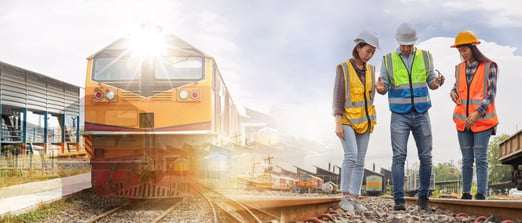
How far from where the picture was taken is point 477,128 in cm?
449

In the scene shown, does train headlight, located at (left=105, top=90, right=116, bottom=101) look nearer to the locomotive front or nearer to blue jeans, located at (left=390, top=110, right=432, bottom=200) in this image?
the locomotive front

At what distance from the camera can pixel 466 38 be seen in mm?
4445

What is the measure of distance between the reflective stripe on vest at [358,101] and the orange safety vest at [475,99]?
1.07m

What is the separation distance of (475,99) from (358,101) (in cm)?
→ 127

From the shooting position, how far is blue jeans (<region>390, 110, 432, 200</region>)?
4.06 metres

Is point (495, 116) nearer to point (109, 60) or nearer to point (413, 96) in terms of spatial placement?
point (413, 96)

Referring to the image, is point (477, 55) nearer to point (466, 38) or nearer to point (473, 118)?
point (466, 38)

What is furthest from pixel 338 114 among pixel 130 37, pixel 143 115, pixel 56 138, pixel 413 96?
pixel 56 138

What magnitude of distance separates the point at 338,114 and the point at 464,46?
4.93 feet

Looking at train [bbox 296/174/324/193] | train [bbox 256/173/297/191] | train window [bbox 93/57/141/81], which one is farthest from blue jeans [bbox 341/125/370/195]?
train [bbox 296/174/324/193]

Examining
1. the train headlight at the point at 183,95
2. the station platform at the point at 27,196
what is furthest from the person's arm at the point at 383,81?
the station platform at the point at 27,196

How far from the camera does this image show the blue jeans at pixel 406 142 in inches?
160

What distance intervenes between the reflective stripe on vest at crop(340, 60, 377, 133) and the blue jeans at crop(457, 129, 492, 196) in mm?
1216

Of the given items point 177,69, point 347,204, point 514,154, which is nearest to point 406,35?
point 347,204
